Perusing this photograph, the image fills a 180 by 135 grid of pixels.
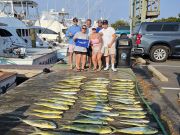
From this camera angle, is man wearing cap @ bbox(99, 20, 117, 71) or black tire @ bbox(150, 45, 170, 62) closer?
man wearing cap @ bbox(99, 20, 117, 71)

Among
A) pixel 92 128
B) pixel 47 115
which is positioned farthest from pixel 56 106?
pixel 92 128

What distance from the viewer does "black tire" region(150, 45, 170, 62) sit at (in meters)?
15.2

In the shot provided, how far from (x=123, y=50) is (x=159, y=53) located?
16.3 feet

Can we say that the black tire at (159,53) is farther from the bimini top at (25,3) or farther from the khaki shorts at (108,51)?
the bimini top at (25,3)

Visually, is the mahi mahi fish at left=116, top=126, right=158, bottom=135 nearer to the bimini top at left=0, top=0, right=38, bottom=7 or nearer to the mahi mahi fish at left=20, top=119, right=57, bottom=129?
the mahi mahi fish at left=20, top=119, right=57, bottom=129

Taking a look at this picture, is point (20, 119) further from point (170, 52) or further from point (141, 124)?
point (170, 52)

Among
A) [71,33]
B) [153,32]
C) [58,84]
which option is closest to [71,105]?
[58,84]

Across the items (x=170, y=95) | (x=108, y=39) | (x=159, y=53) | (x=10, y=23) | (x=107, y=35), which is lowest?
(x=170, y=95)

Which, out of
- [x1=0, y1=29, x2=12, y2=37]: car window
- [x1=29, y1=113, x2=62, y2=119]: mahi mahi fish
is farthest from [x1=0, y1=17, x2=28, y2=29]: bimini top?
[x1=29, y1=113, x2=62, y2=119]: mahi mahi fish

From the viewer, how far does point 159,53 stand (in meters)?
15.3

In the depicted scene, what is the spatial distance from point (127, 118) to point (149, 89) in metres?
3.89

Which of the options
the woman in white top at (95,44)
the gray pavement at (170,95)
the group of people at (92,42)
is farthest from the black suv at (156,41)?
the woman in white top at (95,44)

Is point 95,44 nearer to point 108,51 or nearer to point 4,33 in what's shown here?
point 108,51

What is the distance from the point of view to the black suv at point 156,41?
15.0 m
